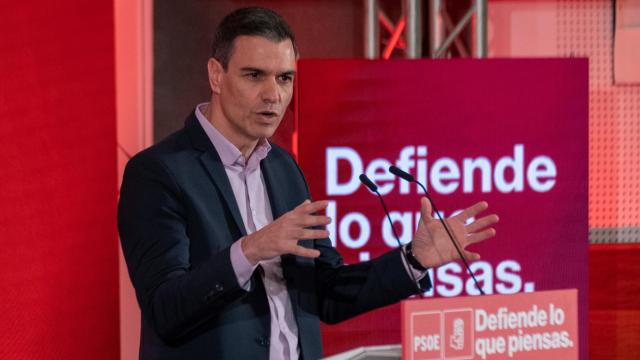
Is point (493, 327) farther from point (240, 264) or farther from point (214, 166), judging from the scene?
point (214, 166)

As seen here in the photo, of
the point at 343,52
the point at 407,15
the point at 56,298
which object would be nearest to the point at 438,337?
the point at 56,298

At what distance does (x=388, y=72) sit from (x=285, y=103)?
140 cm

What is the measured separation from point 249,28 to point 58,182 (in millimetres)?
1534

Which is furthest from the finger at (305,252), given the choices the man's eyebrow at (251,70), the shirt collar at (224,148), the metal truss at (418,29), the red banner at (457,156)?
the metal truss at (418,29)

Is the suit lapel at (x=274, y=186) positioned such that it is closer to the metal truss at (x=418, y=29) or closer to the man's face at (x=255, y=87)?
the man's face at (x=255, y=87)

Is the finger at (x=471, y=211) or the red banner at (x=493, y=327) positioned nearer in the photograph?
the red banner at (x=493, y=327)

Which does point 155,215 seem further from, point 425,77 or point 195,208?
point 425,77

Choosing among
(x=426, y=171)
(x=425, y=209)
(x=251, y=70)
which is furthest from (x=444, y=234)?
(x=426, y=171)

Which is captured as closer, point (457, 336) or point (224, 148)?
point (457, 336)

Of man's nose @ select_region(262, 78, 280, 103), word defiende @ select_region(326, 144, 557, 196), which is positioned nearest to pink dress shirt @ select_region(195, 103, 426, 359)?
man's nose @ select_region(262, 78, 280, 103)

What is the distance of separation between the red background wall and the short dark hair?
52.4 inches

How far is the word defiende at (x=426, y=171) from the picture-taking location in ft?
11.1

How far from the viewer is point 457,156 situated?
3.42 metres

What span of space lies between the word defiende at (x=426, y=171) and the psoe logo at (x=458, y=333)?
68.3 inches
